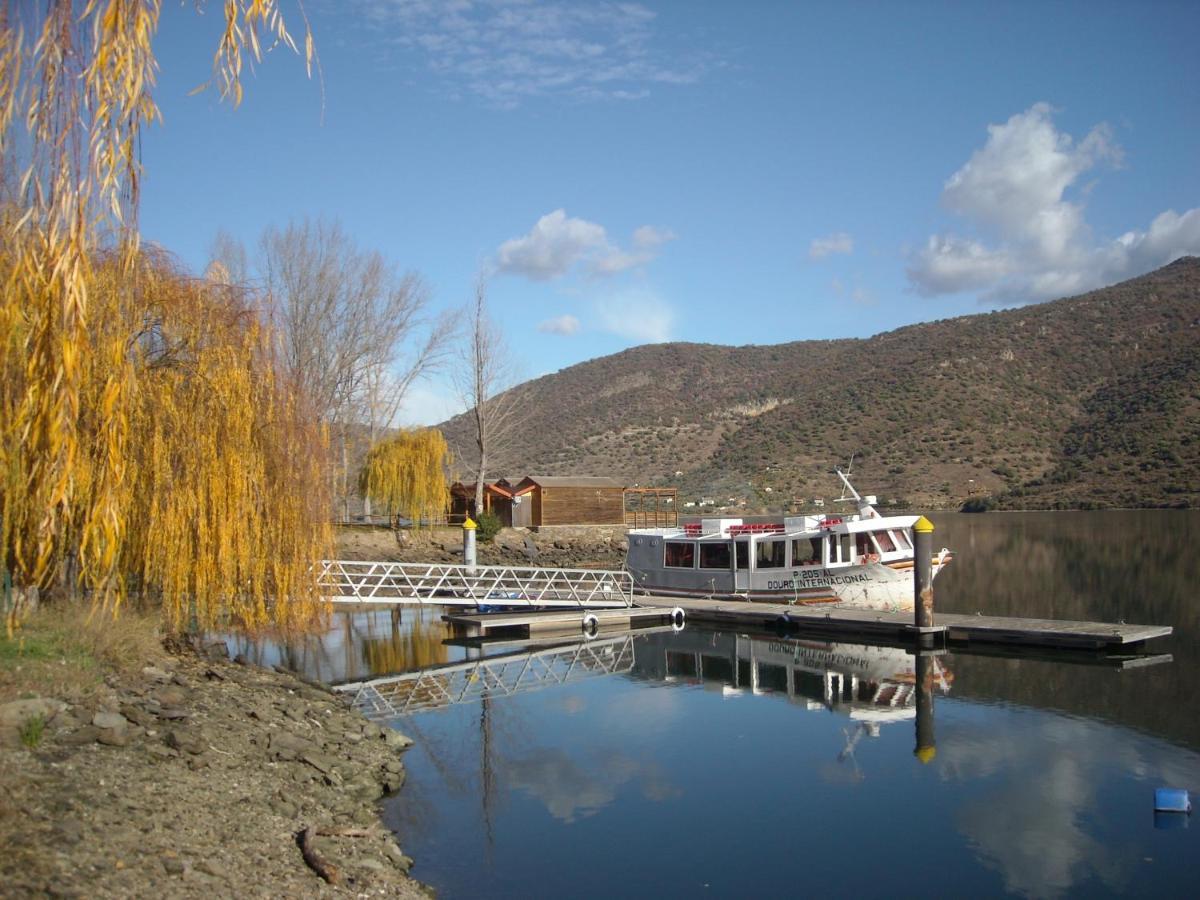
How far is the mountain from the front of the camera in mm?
73750

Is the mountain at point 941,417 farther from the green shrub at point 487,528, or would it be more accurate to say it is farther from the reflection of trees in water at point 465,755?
the reflection of trees in water at point 465,755

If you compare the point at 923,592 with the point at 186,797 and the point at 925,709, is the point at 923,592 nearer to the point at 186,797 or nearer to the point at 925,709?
the point at 925,709

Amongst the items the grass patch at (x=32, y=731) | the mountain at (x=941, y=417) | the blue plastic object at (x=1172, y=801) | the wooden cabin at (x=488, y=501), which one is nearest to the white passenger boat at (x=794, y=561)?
the blue plastic object at (x=1172, y=801)

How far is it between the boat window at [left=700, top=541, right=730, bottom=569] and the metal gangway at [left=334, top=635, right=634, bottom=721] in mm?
6868

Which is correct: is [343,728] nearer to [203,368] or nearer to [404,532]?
[203,368]

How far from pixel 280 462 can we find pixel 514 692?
6.99 meters

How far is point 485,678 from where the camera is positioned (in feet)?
72.0

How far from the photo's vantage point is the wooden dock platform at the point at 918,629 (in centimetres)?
2278

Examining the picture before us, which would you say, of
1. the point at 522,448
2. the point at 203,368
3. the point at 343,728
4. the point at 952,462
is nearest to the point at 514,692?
the point at 343,728

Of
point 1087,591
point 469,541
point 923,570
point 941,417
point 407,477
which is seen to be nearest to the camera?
point 923,570

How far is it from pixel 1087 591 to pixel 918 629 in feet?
42.8

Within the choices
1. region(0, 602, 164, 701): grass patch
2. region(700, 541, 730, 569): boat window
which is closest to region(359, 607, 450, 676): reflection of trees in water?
region(700, 541, 730, 569): boat window

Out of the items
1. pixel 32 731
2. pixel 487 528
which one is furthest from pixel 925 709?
pixel 487 528

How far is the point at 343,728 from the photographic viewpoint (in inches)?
595
